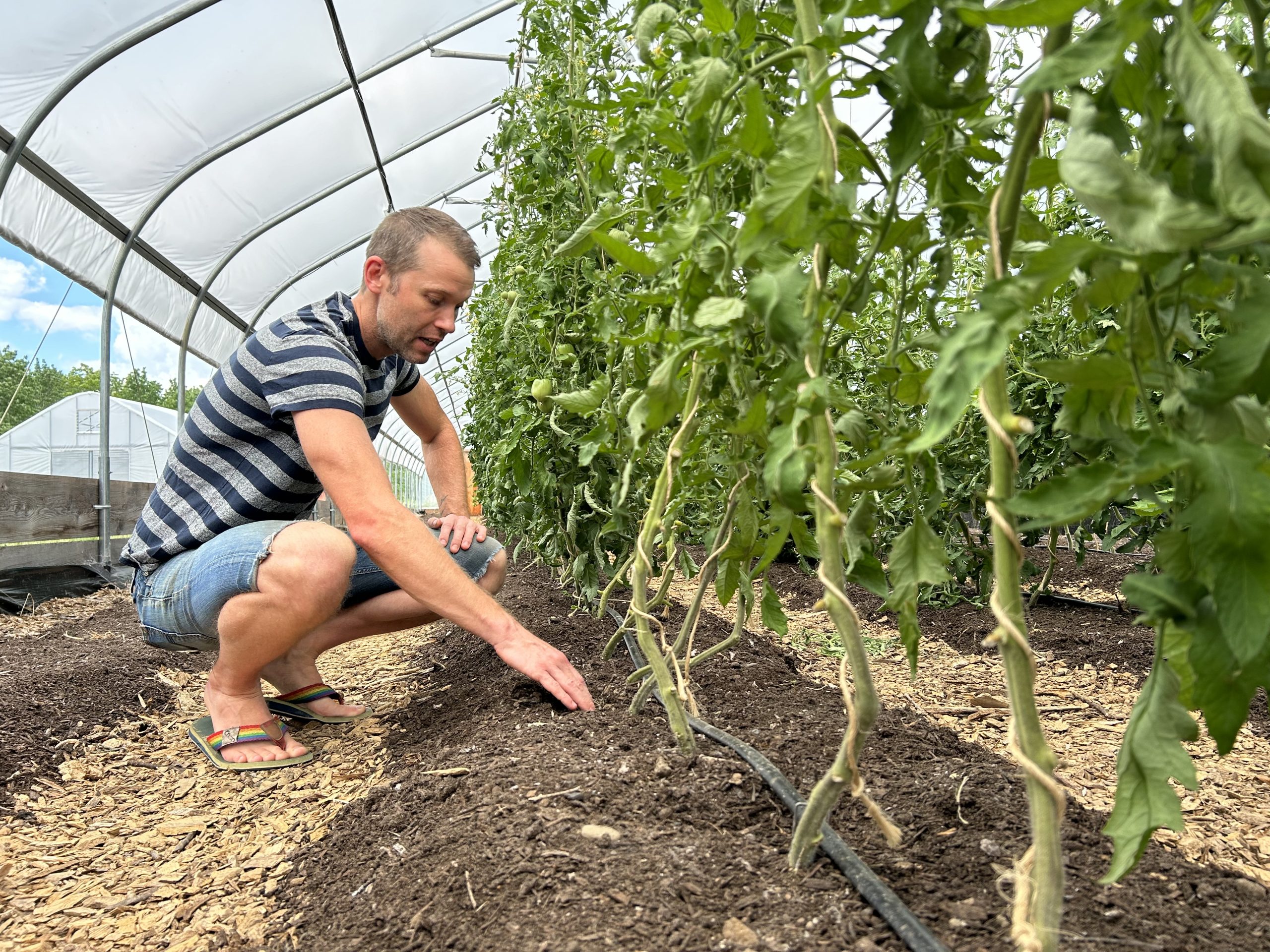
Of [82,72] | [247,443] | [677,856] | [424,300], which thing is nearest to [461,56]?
[82,72]

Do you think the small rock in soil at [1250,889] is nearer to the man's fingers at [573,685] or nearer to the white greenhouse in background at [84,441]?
the man's fingers at [573,685]

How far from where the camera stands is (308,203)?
663 centimetres

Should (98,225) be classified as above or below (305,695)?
above

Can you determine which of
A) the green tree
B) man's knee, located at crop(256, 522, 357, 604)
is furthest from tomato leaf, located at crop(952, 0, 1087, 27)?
the green tree

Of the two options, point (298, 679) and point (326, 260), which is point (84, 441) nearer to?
point (326, 260)

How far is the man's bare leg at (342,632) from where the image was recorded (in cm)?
244

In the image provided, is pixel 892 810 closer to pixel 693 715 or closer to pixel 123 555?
pixel 693 715

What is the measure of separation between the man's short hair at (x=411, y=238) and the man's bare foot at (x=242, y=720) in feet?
3.55

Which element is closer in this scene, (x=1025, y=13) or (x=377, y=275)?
(x=1025, y=13)

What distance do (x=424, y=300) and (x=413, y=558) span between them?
26.5 inches

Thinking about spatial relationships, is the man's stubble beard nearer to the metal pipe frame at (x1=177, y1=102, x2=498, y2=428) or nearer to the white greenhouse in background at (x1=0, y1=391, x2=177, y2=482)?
the metal pipe frame at (x1=177, y1=102, x2=498, y2=428)

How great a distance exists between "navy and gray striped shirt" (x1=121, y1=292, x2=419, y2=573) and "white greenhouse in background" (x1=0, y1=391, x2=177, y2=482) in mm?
Result: 7918

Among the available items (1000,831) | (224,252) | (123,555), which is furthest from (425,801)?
(224,252)

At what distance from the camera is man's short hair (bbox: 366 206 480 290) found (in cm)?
210
